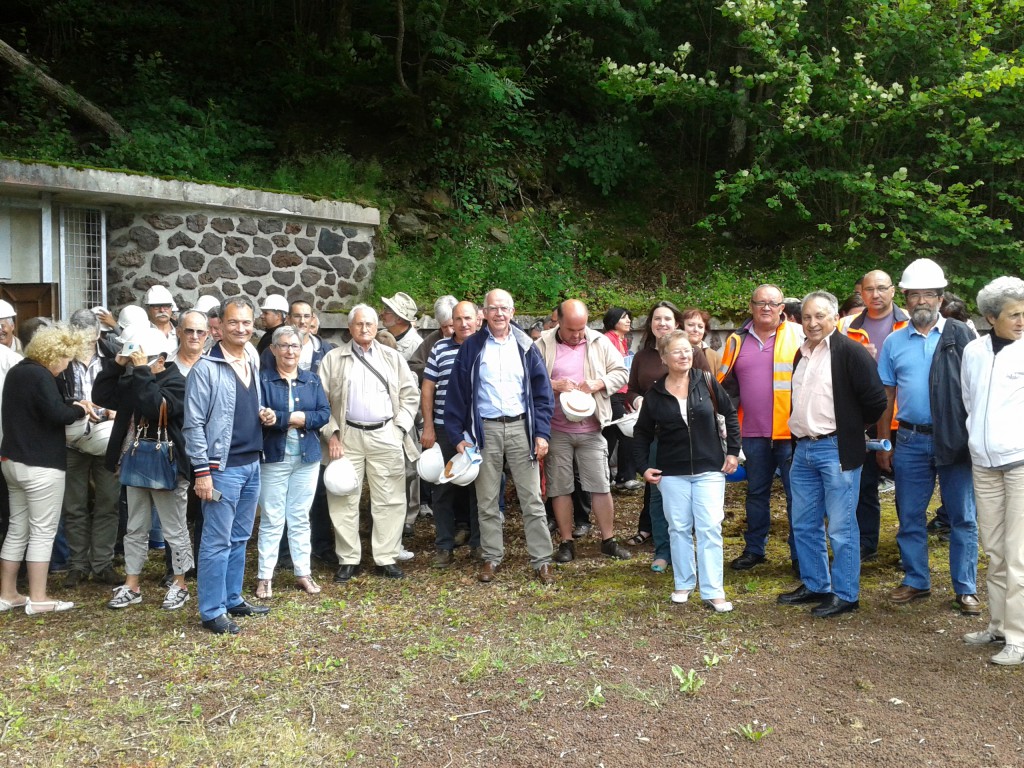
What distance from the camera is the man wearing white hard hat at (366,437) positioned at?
6406 millimetres

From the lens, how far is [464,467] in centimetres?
627

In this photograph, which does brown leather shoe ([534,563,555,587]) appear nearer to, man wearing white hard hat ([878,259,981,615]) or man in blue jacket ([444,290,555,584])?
man in blue jacket ([444,290,555,584])

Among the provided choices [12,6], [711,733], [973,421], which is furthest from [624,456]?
[12,6]

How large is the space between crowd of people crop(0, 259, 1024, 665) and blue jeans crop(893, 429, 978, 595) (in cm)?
1

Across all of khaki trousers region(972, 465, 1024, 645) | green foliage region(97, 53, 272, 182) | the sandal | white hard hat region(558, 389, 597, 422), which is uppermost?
green foliage region(97, 53, 272, 182)

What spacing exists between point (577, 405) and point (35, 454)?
3527mm

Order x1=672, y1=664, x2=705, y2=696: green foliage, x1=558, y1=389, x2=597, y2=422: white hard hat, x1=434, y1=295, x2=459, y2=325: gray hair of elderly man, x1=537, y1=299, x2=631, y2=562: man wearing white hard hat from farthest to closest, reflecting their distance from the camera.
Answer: x1=434, y1=295, x2=459, y2=325: gray hair of elderly man < x1=537, y1=299, x2=631, y2=562: man wearing white hard hat < x1=558, y1=389, x2=597, y2=422: white hard hat < x1=672, y1=664, x2=705, y2=696: green foliage

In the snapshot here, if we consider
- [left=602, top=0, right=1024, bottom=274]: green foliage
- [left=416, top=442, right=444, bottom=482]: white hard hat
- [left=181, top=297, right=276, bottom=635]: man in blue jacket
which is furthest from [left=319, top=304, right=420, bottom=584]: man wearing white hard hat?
[left=602, top=0, right=1024, bottom=274]: green foliage

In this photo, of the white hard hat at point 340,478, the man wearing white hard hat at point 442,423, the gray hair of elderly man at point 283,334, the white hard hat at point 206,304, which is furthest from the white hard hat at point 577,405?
A: the white hard hat at point 206,304

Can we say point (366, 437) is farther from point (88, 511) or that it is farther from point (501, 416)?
point (88, 511)

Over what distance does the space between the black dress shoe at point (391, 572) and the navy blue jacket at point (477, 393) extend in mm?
999

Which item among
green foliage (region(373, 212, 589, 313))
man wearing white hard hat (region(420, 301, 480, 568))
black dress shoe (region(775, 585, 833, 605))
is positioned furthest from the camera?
green foliage (region(373, 212, 589, 313))

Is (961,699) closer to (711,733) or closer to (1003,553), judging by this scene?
(1003,553)

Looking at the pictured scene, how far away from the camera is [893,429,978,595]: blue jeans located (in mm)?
5234
